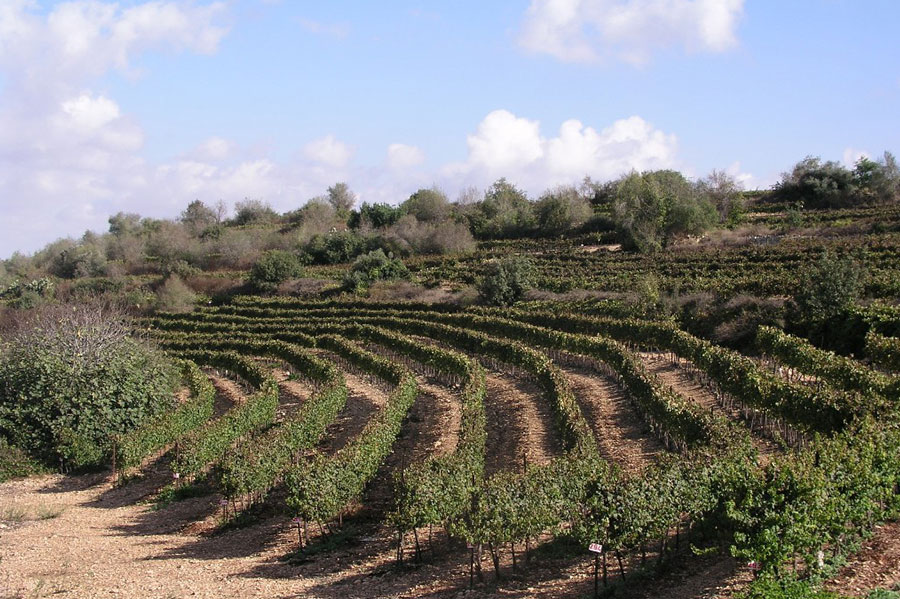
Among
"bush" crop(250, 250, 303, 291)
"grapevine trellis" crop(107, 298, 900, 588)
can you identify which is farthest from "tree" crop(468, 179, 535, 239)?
"grapevine trellis" crop(107, 298, 900, 588)

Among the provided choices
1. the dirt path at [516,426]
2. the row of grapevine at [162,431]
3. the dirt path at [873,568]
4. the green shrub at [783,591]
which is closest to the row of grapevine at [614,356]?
the dirt path at [516,426]

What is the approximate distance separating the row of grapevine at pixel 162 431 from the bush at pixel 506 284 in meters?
23.3

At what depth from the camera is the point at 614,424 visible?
25.6 metres

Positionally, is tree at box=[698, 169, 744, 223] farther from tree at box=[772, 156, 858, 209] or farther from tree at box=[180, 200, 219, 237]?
tree at box=[180, 200, 219, 237]

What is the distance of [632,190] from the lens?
7419 centimetres

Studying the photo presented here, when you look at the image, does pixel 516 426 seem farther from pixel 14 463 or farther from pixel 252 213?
pixel 252 213

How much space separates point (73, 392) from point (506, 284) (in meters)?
29.9

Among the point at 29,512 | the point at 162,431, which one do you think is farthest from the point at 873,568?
the point at 162,431

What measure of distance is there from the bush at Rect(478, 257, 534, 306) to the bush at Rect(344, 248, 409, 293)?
1308 cm

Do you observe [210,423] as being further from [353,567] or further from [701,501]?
[701,501]

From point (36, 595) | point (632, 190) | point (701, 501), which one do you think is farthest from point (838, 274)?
point (632, 190)

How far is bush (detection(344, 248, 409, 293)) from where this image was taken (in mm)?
64062

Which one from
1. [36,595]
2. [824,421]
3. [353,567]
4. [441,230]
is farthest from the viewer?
[441,230]

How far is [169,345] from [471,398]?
108 ft
